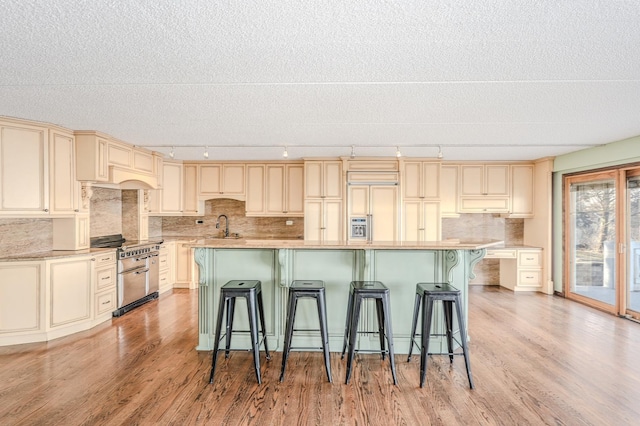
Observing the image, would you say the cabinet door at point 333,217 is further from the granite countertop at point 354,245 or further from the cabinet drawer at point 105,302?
the cabinet drawer at point 105,302

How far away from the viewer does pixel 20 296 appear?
339cm

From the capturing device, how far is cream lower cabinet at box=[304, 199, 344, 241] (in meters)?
5.53

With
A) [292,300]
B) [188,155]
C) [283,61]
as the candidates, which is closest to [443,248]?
[292,300]

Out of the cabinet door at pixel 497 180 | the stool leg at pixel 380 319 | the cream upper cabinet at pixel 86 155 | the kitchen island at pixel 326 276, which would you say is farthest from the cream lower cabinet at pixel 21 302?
the cabinet door at pixel 497 180

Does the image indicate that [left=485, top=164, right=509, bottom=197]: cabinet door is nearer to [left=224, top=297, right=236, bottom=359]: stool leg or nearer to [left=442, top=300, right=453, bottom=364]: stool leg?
[left=442, top=300, right=453, bottom=364]: stool leg

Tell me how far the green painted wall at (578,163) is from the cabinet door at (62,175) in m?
6.73

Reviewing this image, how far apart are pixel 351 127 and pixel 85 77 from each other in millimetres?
2409

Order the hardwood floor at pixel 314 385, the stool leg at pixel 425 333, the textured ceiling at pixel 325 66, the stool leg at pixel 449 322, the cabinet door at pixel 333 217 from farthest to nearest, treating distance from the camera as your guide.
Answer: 1. the cabinet door at pixel 333 217
2. the stool leg at pixel 449 322
3. the stool leg at pixel 425 333
4. the hardwood floor at pixel 314 385
5. the textured ceiling at pixel 325 66

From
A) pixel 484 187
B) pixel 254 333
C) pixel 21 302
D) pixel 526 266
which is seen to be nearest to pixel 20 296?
pixel 21 302

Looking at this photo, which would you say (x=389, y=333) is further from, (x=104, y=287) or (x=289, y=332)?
(x=104, y=287)

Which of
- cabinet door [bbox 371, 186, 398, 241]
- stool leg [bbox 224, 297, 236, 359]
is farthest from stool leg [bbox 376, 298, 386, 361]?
cabinet door [bbox 371, 186, 398, 241]

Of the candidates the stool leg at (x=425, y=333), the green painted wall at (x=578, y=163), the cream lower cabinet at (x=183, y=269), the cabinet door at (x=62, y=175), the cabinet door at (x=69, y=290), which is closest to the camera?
the stool leg at (x=425, y=333)

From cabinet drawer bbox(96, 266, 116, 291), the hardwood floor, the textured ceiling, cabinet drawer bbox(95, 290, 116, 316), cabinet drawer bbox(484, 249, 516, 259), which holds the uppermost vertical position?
the textured ceiling

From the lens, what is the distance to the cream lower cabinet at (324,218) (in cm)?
553
